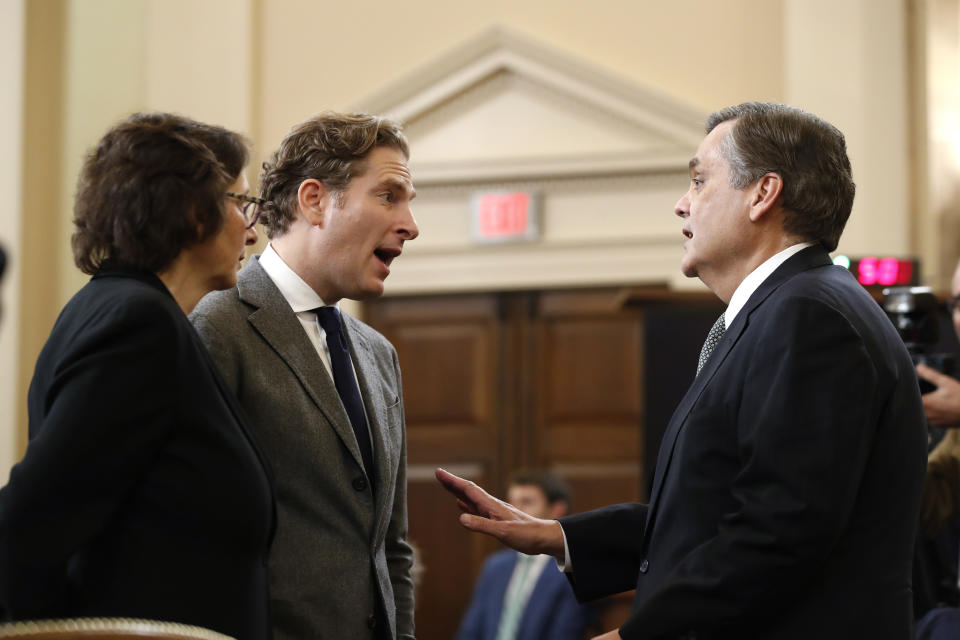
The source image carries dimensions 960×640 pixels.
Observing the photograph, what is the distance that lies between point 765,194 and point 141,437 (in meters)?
1.08

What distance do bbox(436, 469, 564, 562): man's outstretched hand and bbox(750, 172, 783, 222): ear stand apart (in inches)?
27.3

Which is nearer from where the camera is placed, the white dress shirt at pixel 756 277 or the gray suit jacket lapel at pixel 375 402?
the white dress shirt at pixel 756 277

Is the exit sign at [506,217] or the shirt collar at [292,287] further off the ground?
the exit sign at [506,217]

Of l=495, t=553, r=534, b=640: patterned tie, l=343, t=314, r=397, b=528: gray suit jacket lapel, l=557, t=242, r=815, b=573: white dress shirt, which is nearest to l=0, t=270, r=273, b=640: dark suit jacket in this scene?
l=343, t=314, r=397, b=528: gray suit jacket lapel

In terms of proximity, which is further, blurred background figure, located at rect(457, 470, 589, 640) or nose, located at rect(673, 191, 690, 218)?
blurred background figure, located at rect(457, 470, 589, 640)

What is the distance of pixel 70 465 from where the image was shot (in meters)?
1.56

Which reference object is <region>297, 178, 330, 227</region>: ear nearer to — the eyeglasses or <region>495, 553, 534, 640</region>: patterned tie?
the eyeglasses

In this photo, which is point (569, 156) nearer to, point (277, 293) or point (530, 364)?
point (530, 364)

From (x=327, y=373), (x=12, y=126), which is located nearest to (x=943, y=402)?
(x=327, y=373)

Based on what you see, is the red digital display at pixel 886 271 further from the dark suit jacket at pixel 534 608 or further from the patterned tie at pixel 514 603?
the patterned tie at pixel 514 603

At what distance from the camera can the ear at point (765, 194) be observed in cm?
199

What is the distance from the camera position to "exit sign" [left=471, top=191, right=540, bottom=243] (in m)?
6.31

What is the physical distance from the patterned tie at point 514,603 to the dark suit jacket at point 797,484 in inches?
127

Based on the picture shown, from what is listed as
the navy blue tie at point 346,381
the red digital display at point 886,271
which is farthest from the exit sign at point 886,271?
the navy blue tie at point 346,381
